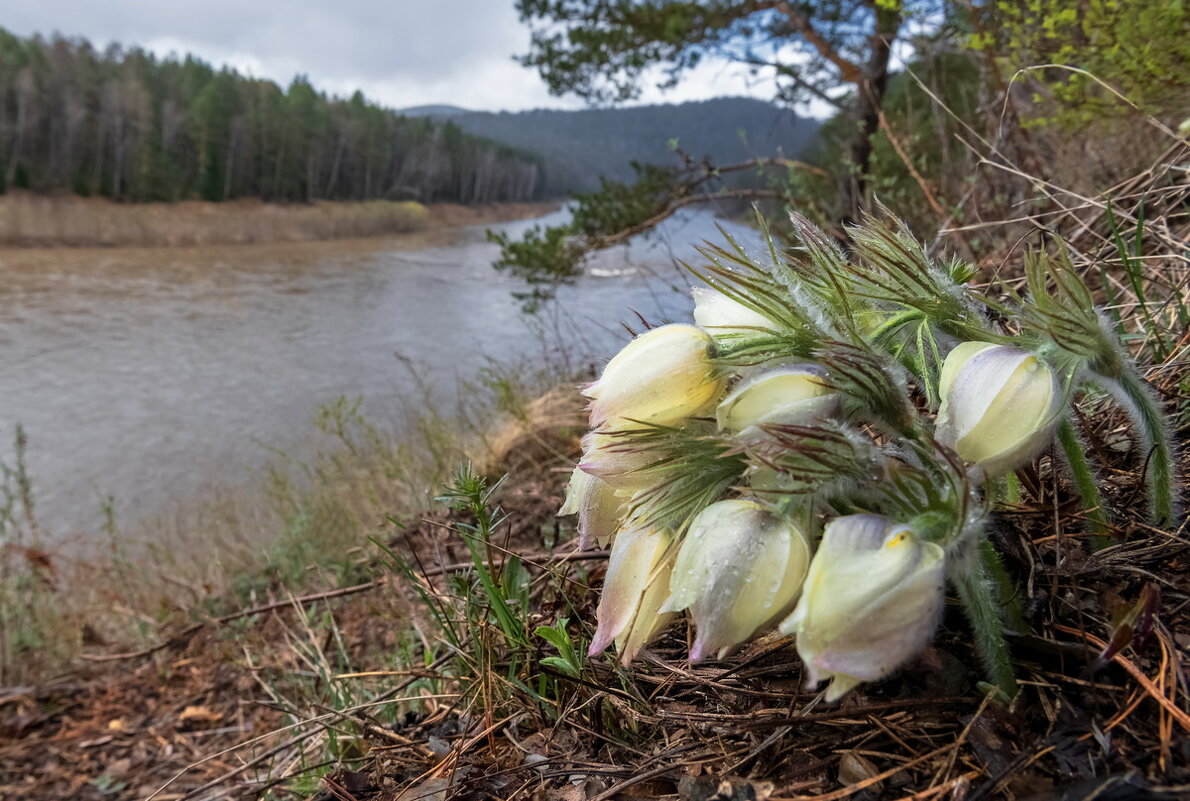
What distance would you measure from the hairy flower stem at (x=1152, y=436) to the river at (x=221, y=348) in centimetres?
168

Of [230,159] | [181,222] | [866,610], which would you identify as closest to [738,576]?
[866,610]

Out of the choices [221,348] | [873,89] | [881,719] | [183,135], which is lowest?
→ [221,348]

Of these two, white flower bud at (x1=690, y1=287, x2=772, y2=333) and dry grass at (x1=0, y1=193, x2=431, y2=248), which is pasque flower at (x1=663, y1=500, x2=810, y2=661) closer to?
white flower bud at (x1=690, y1=287, x2=772, y2=333)

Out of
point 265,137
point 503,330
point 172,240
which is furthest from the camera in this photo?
point 265,137

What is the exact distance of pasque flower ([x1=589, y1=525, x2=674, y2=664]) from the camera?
0.55 metres

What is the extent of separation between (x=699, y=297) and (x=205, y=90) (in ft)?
114

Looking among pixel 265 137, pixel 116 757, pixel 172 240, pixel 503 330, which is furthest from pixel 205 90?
pixel 116 757

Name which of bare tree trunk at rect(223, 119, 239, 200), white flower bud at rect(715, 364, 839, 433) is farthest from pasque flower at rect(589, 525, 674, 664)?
Result: bare tree trunk at rect(223, 119, 239, 200)

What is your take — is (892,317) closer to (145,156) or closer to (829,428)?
(829,428)

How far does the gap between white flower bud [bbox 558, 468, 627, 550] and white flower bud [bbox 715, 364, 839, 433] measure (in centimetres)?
14

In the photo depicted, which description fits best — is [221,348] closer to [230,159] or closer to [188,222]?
[188,222]

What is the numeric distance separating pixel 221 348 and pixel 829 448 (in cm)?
1013

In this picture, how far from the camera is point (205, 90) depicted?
2912 centimetres

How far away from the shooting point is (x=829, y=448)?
1.60ft
